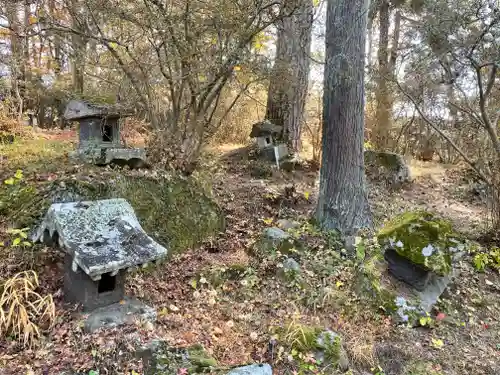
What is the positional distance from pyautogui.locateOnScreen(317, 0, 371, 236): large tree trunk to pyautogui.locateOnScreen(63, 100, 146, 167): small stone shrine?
2671 mm

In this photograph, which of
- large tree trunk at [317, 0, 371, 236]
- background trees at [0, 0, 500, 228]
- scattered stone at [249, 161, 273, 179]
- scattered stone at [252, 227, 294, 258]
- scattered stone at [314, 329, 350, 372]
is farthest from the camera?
scattered stone at [249, 161, 273, 179]

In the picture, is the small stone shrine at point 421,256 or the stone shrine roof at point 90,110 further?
the stone shrine roof at point 90,110

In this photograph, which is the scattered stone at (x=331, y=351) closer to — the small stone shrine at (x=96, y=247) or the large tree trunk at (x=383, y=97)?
the small stone shrine at (x=96, y=247)

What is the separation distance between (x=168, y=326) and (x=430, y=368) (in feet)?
8.24

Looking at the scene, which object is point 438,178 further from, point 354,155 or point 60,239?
point 60,239

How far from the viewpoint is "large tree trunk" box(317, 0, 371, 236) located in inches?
203

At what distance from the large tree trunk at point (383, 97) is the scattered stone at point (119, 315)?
8.24 meters

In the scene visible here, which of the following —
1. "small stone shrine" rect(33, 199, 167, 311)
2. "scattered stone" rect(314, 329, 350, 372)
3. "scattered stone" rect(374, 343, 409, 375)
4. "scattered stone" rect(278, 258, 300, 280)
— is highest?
"small stone shrine" rect(33, 199, 167, 311)

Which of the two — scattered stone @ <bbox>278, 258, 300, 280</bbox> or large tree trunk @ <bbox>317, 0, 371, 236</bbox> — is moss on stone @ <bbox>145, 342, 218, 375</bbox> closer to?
scattered stone @ <bbox>278, 258, 300, 280</bbox>

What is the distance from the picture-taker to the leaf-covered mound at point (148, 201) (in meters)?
3.91

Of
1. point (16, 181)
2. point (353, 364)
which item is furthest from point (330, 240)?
point (16, 181)

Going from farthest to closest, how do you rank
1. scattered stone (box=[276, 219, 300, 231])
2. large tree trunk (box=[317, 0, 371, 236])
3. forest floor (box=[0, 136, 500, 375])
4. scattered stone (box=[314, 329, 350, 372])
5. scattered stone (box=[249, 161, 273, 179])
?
scattered stone (box=[249, 161, 273, 179]), scattered stone (box=[276, 219, 300, 231]), large tree trunk (box=[317, 0, 371, 236]), scattered stone (box=[314, 329, 350, 372]), forest floor (box=[0, 136, 500, 375])

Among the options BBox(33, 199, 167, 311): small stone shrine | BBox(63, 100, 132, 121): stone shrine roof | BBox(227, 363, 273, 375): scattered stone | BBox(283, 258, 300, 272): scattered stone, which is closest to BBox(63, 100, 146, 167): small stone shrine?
BBox(63, 100, 132, 121): stone shrine roof

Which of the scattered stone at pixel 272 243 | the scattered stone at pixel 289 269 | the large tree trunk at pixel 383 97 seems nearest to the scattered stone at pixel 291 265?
the scattered stone at pixel 289 269
